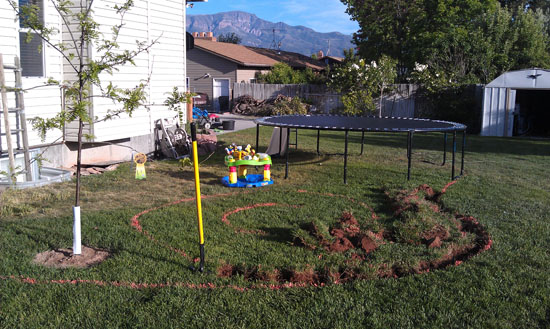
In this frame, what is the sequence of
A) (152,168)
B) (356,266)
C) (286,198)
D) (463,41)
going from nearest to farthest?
(356,266), (286,198), (152,168), (463,41)

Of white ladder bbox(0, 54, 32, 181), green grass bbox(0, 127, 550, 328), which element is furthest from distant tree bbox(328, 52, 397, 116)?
white ladder bbox(0, 54, 32, 181)

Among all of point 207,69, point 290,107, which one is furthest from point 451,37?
point 207,69

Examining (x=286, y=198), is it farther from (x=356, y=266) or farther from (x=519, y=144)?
(x=519, y=144)

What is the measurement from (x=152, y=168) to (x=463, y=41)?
60.5 ft

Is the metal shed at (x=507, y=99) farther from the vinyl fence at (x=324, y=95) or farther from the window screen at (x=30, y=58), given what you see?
the window screen at (x=30, y=58)

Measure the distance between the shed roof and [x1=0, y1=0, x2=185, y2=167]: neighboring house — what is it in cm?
1146

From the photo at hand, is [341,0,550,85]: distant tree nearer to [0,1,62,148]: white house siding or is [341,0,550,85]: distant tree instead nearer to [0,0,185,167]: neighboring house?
[0,0,185,167]: neighboring house

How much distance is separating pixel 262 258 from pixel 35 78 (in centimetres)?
570

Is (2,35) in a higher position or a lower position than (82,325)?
higher

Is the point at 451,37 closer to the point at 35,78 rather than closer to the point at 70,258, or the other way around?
the point at 35,78

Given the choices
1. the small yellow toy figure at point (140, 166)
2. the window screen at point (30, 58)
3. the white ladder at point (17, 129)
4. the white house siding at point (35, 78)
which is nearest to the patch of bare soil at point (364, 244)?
the small yellow toy figure at point (140, 166)

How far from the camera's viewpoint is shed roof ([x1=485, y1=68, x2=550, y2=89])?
16734 millimetres

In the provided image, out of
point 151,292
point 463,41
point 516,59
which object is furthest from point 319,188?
point 516,59

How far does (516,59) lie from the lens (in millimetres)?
24266
